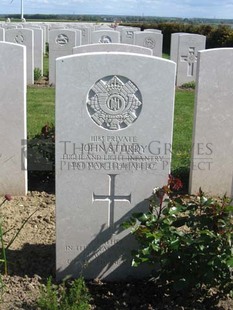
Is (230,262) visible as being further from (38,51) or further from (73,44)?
(38,51)

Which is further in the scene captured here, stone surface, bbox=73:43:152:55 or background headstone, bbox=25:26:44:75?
background headstone, bbox=25:26:44:75

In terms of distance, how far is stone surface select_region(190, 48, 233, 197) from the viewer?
4.88m

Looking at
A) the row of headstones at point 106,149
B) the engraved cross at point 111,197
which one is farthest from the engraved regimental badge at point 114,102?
the engraved cross at point 111,197

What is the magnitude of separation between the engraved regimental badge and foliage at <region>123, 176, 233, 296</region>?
0.50 metres

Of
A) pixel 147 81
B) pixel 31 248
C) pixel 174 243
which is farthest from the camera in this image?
pixel 31 248

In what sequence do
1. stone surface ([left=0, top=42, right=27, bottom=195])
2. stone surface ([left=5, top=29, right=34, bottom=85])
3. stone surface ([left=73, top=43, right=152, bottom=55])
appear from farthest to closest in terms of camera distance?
stone surface ([left=5, top=29, right=34, bottom=85]), stone surface ([left=73, top=43, right=152, bottom=55]), stone surface ([left=0, top=42, right=27, bottom=195])

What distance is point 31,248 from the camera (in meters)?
3.94

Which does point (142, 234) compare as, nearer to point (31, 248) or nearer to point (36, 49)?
point (31, 248)

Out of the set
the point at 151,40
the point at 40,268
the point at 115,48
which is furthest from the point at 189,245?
the point at 151,40

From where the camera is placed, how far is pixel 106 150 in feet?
10.9

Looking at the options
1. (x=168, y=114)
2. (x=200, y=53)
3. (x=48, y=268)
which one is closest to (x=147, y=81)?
(x=168, y=114)

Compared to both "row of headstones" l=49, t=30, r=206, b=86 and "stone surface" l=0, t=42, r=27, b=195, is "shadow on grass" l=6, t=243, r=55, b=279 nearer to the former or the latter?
"stone surface" l=0, t=42, r=27, b=195

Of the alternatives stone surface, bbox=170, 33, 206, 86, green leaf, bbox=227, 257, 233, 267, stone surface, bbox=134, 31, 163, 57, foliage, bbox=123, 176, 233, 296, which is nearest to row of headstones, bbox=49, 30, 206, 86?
stone surface, bbox=170, 33, 206, 86

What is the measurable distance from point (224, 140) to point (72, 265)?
2.35 meters
